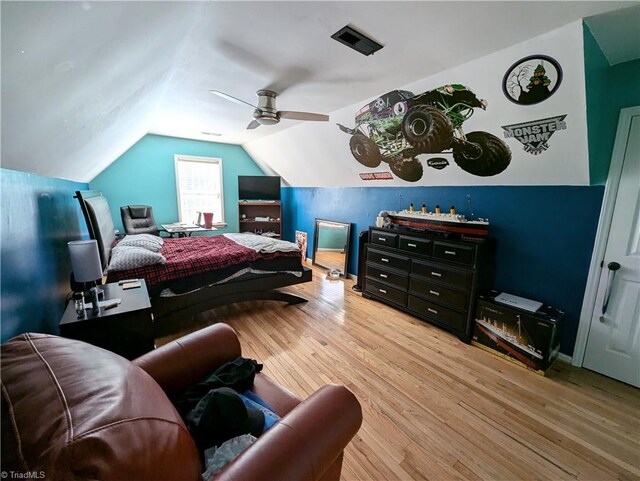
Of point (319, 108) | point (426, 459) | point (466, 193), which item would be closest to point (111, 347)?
point (426, 459)

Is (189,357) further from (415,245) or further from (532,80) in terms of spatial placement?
(532,80)

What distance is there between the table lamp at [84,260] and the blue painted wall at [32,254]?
15 cm

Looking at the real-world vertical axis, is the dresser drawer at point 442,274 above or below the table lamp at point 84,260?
below

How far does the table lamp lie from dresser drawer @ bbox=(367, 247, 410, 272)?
2.79 metres

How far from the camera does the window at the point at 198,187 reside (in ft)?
17.1

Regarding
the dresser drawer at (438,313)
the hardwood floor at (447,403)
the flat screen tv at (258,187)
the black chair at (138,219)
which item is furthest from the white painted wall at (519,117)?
the black chair at (138,219)

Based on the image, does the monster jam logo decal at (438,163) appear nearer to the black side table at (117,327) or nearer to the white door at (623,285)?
the white door at (623,285)

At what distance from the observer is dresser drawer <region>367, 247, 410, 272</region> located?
3.11 metres

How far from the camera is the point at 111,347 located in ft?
5.03

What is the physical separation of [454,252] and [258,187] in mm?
4041

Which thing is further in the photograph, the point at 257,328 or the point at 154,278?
the point at 257,328

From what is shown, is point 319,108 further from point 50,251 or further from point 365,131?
point 50,251

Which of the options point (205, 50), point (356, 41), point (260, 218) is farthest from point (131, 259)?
point (260, 218)

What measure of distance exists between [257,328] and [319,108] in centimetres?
265
